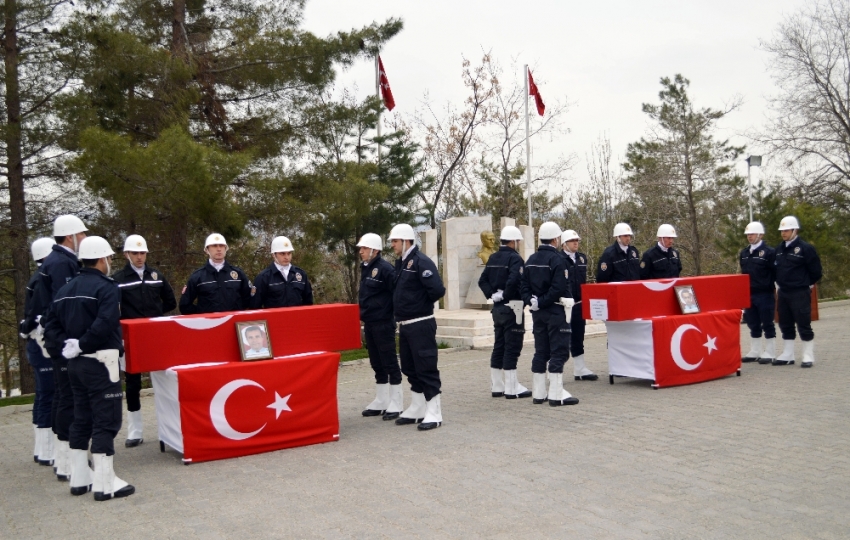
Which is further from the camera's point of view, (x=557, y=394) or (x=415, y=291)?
(x=557, y=394)

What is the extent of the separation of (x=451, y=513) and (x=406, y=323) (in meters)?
3.17

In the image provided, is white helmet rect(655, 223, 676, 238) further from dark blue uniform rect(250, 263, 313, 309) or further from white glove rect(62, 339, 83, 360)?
white glove rect(62, 339, 83, 360)

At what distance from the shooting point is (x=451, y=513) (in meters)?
5.34

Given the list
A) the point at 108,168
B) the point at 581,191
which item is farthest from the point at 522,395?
the point at 581,191

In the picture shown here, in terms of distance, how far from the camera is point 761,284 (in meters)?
11.7

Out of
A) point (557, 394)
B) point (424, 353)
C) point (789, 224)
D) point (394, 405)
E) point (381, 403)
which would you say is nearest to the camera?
point (424, 353)

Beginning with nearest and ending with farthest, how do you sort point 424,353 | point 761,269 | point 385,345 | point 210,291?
point 424,353
point 210,291
point 385,345
point 761,269

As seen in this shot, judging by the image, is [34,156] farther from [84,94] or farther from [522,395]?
[522,395]

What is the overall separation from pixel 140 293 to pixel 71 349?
219 cm

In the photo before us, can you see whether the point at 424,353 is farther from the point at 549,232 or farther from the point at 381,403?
the point at 549,232

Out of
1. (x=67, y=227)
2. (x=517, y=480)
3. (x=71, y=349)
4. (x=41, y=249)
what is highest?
(x=67, y=227)

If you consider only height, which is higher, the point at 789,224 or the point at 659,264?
the point at 789,224

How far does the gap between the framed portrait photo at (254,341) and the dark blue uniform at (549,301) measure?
3260mm

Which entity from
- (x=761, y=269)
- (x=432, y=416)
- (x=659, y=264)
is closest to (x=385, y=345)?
(x=432, y=416)
